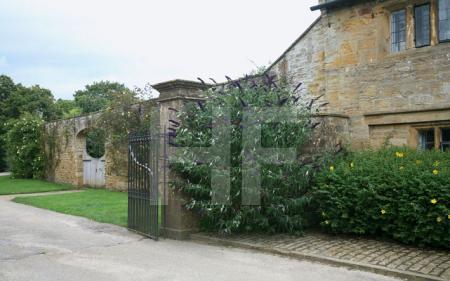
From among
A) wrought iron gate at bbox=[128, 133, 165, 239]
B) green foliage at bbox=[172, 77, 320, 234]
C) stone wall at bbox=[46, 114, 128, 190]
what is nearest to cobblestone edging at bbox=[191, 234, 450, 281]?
green foliage at bbox=[172, 77, 320, 234]

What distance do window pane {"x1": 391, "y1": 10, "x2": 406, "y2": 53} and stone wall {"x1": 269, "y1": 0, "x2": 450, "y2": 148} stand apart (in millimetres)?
120

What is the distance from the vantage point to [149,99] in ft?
49.9

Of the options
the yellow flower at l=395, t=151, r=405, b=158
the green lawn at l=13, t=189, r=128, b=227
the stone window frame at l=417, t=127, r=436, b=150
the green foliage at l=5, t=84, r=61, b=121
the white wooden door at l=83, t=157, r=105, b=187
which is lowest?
the green lawn at l=13, t=189, r=128, b=227

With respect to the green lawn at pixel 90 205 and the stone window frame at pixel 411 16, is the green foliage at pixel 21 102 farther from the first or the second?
the stone window frame at pixel 411 16

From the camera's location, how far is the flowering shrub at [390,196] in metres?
6.55

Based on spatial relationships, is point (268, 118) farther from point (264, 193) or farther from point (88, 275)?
point (88, 275)

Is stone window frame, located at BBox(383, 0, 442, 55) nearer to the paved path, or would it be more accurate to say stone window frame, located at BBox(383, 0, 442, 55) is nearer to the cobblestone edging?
the cobblestone edging

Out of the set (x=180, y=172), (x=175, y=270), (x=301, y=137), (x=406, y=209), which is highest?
(x=301, y=137)

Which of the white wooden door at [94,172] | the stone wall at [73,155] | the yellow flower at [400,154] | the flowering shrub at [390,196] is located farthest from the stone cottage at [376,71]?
the white wooden door at [94,172]

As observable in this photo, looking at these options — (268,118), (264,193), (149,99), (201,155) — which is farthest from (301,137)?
(149,99)

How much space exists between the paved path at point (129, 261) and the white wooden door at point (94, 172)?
10.5 m

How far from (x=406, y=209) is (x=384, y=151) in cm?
212

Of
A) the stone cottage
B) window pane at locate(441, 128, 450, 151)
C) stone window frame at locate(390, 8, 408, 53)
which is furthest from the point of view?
stone window frame at locate(390, 8, 408, 53)

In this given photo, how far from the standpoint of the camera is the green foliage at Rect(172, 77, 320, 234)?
7796 millimetres
